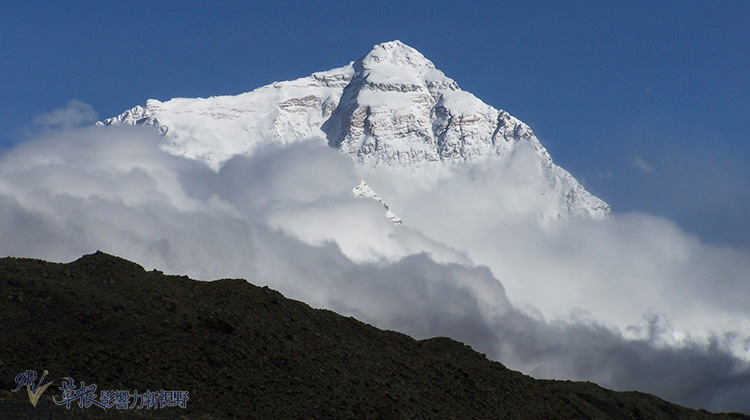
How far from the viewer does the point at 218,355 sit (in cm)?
2831

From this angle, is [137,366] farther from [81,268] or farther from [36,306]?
[81,268]

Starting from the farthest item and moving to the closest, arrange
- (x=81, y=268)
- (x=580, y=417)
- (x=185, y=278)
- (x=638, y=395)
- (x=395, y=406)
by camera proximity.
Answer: (x=638, y=395)
(x=580, y=417)
(x=185, y=278)
(x=81, y=268)
(x=395, y=406)

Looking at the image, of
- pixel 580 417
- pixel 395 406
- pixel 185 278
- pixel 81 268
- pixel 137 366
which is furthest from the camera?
pixel 580 417

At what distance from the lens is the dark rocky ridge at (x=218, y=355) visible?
84.7 ft

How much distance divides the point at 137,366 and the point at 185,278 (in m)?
8.21

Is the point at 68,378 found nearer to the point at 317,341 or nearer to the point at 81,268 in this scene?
the point at 81,268

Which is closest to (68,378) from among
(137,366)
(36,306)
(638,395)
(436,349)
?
(137,366)

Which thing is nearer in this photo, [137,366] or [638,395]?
[137,366]

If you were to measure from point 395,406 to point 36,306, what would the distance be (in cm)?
1338

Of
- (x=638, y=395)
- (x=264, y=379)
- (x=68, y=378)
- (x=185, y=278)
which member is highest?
(x=638, y=395)

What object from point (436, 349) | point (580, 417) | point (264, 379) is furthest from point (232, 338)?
point (580, 417)

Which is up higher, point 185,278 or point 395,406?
point 185,278

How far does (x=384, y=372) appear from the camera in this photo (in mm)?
32062

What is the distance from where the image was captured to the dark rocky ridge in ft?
84.7
